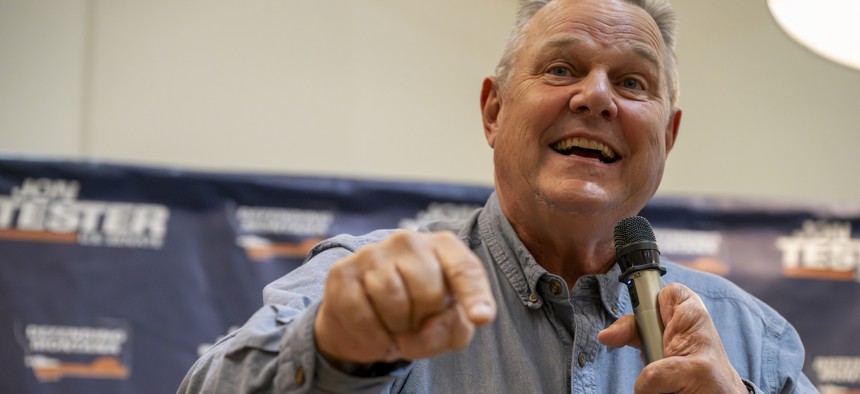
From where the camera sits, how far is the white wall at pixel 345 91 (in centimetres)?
348

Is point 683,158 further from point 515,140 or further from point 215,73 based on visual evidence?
point 515,140

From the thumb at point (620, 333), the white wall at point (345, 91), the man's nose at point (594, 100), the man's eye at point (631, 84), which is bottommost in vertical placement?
the white wall at point (345, 91)

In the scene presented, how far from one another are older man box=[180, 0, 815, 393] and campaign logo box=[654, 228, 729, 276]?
1.53 meters

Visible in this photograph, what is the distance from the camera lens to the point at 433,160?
12.4 ft

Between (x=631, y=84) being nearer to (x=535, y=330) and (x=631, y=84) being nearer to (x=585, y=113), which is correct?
(x=585, y=113)

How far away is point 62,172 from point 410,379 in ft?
6.43

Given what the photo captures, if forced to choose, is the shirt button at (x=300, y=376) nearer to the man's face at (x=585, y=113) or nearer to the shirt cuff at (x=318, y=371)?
A: the shirt cuff at (x=318, y=371)

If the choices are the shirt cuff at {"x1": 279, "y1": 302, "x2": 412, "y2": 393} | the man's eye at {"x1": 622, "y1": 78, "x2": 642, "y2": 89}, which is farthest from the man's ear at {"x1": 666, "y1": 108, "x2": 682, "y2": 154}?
the shirt cuff at {"x1": 279, "y1": 302, "x2": 412, "y2": 393}

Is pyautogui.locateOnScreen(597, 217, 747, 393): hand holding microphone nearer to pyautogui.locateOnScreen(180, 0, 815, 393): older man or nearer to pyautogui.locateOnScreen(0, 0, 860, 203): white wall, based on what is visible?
pyautogui.locateOnScreen(180, 0, 815, 393): older man

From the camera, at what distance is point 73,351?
2787mm

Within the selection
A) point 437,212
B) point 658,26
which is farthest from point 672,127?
point 437,212

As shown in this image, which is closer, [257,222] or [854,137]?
[257,222]

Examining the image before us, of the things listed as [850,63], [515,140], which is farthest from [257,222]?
[850,63]

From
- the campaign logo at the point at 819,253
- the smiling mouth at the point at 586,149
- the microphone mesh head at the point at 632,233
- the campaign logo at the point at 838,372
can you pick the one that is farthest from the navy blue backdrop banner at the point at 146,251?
the microphone mesh head at the point at 632,233
